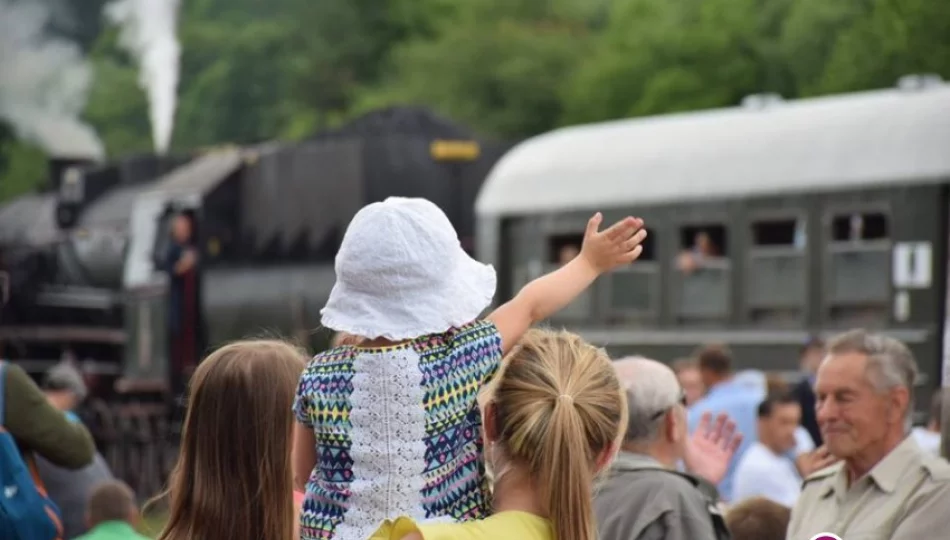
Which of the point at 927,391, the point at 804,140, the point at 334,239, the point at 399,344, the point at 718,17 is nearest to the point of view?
the point at 399,344

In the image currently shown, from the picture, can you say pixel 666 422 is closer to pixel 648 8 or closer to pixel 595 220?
pixel 595 220

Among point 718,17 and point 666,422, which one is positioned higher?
point 718,17

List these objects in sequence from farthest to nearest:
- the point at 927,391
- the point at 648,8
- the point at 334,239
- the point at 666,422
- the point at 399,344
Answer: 1. the point at 648,8
2. the point at 334,239
3. the point at 927,391
4. the point at 666,422
5. the point at 399,344

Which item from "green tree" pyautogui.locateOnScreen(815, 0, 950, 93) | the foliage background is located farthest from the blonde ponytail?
the foliage background

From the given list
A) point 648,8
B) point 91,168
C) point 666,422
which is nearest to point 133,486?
point 91,168

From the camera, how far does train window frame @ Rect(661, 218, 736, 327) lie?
15.5 meters

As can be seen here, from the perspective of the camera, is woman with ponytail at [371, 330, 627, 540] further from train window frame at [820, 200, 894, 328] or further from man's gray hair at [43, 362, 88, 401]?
train window frame at [820, 200, 894, 328]

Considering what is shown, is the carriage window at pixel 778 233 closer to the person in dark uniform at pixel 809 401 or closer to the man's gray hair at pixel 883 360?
the person in dark uniform at pixel 809 401

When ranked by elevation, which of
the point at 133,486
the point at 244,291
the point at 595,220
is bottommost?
the point at 133,486

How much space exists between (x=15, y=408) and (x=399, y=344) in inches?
76.3

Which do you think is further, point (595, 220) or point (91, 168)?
point (91, 168)

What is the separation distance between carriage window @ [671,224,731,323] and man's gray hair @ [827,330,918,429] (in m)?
9.73

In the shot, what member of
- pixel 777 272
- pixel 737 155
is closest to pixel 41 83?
→ pixel 737 155

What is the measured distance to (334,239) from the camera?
2102 cm
